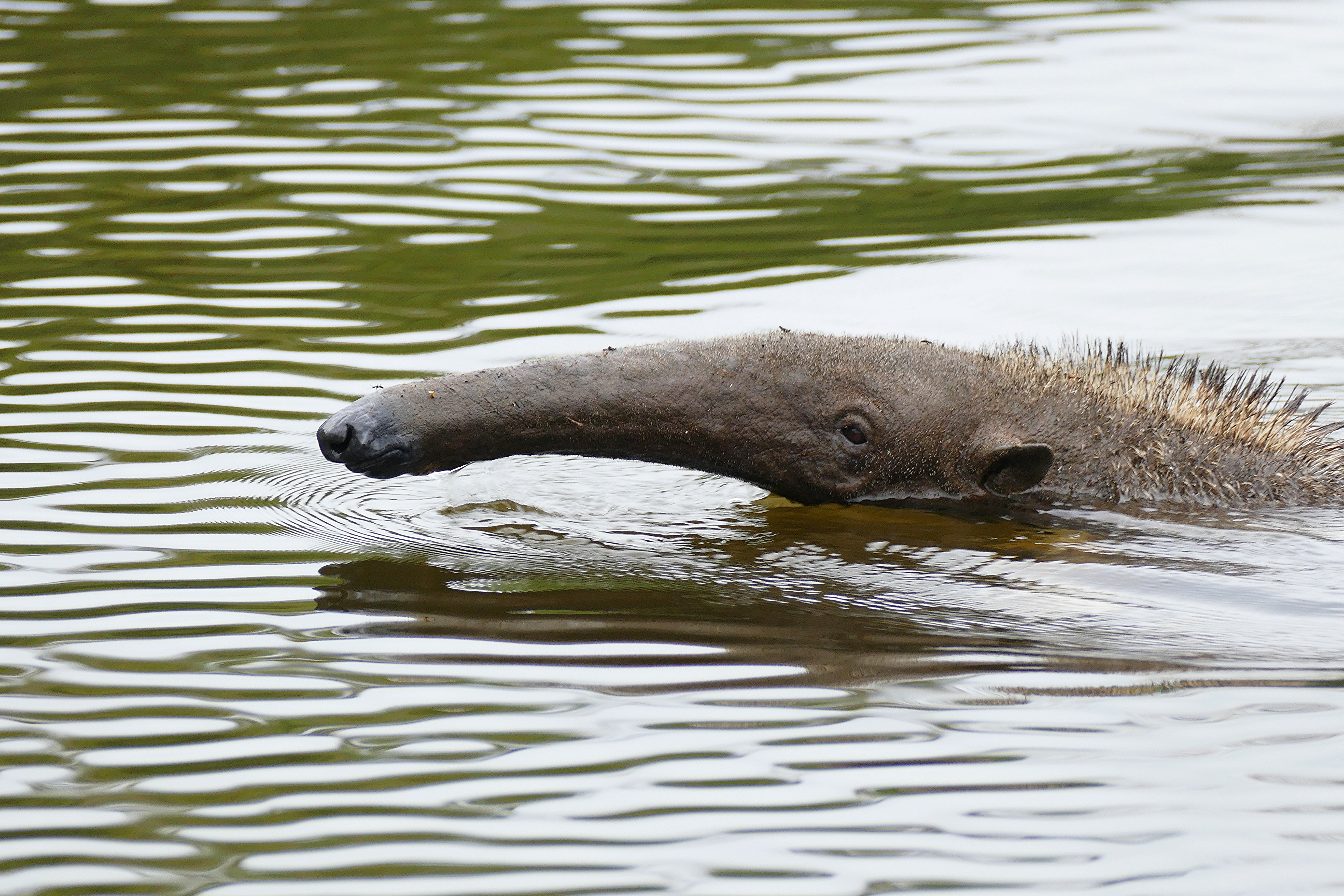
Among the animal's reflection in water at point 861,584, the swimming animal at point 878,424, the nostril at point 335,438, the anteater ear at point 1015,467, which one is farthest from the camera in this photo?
the anteater ear at point 1015,467

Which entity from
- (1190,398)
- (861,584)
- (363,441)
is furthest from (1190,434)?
(363,441)

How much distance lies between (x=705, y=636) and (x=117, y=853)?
195 cm

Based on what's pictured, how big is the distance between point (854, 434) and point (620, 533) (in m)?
0.95

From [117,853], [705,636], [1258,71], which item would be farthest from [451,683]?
[1258,71]

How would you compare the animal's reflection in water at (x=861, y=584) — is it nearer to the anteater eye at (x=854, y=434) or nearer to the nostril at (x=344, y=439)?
the anteater eye at (x=854, y=434)

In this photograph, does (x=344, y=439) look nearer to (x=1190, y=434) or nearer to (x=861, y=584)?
(x=861, y=584)

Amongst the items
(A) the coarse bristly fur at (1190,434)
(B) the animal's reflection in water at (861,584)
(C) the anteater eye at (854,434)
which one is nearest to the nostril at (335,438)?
(B) the animal's reflection in water at (861,584)

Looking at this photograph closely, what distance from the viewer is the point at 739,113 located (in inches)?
545

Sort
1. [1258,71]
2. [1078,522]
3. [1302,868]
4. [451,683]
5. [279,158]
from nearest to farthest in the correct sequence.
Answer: [1302,868]
[451,683]
[1078,522]
[279,158]
[1258,71]

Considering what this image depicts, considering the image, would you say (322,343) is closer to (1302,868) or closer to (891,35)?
(1302,868)

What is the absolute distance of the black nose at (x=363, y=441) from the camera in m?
5.96

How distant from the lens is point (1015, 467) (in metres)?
6.68

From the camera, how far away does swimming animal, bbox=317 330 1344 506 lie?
20.2ft

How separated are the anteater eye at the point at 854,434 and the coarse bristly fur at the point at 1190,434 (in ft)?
2.19
